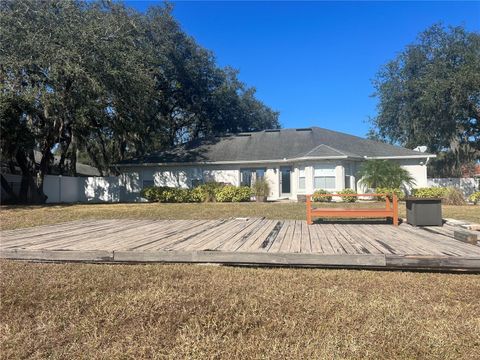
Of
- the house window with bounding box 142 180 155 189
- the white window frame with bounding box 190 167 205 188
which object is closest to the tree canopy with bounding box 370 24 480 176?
the white window frame with bounding box 190 167 205 188

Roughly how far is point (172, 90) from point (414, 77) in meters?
17.9

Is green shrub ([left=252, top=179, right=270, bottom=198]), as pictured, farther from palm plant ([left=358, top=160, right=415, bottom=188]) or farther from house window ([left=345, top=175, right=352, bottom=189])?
palm plant ([left=358, top=160, right=415, bottom=188])

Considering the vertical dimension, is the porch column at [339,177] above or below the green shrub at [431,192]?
above

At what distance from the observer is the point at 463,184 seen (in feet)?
82.7

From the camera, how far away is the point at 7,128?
18.2 meters

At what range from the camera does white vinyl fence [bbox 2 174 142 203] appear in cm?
2439

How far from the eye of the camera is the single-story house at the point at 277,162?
20.8 metres

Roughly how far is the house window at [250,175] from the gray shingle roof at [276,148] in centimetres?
83

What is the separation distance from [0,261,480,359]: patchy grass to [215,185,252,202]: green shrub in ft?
49.5

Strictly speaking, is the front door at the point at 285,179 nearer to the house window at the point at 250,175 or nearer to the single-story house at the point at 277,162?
the single-story house at the point at 277,162

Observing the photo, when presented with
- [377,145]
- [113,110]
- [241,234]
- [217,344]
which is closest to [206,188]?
[113,110]

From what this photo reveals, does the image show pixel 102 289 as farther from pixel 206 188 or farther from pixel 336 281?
pixel 206 188

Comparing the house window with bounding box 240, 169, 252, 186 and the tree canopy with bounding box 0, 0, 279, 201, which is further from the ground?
the tree canopy with bounding box 0, 0, 279, 201

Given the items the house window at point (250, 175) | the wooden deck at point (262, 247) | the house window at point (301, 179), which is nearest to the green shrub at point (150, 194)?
the house window at point (250, 175)
